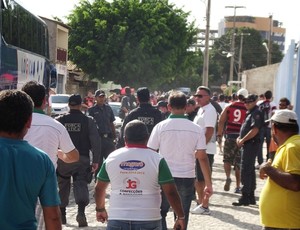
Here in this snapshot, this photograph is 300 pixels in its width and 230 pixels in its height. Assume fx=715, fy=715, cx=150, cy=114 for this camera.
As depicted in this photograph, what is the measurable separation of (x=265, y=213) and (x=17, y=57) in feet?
34.7

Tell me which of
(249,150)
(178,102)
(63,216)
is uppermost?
(178,102)

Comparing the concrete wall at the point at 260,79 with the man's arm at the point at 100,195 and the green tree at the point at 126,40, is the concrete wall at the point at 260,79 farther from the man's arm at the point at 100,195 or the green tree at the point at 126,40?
the man's arm at the point at 100,195

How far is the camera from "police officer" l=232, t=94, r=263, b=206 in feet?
37.6

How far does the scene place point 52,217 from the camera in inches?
155

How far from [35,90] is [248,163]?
6.28 metres

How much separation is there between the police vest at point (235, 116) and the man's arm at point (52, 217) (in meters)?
9.36

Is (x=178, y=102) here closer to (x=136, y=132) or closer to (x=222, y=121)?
(x=136, y=132)

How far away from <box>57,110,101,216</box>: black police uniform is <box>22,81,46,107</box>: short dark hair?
340 centimetres

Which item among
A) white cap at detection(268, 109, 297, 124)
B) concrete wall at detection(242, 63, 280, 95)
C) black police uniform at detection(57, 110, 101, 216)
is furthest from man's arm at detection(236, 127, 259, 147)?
concrete wall at detection(242, 63, 280, 95)

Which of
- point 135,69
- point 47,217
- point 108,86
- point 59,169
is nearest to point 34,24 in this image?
point 59,169

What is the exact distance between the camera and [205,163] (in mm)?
7289

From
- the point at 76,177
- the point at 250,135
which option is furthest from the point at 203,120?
the point at 76,177

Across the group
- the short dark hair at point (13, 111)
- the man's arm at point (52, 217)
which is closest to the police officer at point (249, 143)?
→ the man's arm at point (52, 217)

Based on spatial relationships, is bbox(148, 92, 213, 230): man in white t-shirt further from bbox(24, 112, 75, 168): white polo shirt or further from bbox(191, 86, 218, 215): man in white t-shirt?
bbox(191, 86, 218, 215): man in white t-shirt
